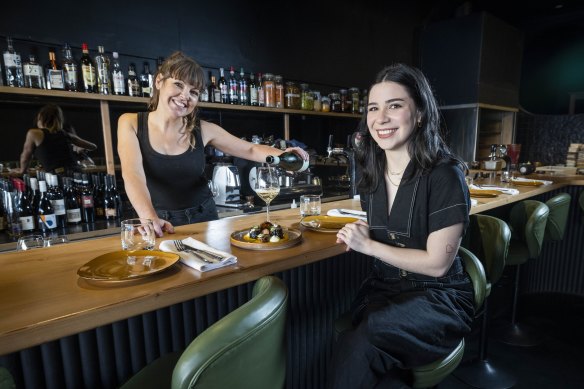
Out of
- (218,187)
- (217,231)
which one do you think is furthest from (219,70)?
(217,231)

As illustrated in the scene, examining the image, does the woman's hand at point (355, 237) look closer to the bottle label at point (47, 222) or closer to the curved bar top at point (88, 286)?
the curved bar top at point (88, 286)

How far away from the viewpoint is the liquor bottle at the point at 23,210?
221 centimetres

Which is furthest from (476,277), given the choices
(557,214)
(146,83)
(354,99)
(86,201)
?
(354,99)

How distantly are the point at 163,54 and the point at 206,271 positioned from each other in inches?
98.8

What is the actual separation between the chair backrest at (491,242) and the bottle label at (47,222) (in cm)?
233

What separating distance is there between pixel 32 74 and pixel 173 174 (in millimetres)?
1142

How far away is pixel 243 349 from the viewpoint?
0.77m

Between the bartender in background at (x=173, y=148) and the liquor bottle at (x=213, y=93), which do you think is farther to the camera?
the liquor bottle at (x=213, y=93)

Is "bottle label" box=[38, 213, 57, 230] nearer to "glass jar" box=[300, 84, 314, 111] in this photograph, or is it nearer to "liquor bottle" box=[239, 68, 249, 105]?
"liquor bottle" box=[239, 68, 249, 105]

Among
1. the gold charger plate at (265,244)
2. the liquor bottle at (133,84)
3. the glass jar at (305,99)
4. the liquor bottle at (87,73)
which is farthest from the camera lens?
the glass jar at (305,99)

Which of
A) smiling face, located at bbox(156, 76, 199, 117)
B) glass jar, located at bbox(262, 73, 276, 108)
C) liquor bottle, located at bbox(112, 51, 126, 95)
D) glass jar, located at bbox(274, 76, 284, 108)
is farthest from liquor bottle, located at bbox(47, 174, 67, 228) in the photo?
glass jar, located at bbox(274, 76, 284, 108)

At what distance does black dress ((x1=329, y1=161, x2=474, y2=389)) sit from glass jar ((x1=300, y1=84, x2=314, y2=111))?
2351 millimetres

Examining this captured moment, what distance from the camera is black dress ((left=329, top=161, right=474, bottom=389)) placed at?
115 centimetres

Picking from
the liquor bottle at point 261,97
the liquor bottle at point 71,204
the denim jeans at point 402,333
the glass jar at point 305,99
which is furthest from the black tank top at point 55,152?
the denim jeans at point 402,333
